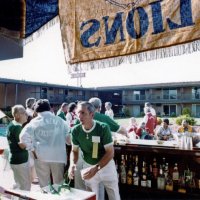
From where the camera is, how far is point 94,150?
3164mm

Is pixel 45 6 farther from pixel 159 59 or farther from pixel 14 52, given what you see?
pixel 159 59


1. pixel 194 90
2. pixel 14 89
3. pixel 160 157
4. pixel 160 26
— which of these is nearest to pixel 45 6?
pixel 160 26

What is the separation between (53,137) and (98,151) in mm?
947

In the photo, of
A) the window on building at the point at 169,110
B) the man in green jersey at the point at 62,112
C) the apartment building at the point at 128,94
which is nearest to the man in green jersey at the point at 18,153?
the man in green jersey at the point at 62,112

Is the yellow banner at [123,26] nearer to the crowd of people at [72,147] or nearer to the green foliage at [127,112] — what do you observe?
the crowd of people at [72,147]

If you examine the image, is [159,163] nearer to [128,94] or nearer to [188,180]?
[188,180]

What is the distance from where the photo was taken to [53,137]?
387 cm

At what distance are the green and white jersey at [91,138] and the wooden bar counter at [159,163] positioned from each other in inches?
54.3

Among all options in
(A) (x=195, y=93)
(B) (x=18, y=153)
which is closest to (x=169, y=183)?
(B) (x=18, y=153)

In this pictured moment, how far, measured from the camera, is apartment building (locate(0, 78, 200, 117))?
34.8 metres

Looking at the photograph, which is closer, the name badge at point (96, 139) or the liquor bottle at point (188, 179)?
the name badge at point (96, 139)

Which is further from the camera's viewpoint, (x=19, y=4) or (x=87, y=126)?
(x=87, y=126)

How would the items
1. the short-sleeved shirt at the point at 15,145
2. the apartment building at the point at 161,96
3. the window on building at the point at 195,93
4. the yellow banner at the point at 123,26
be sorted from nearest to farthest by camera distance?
the yellow banner at the point at 123,26 < the short-sleeved shirt at the point at 15,145 < the window on building at the point at 195,93 < the apartment building at the point at 161,96

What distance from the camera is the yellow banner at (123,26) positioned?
204 cm
